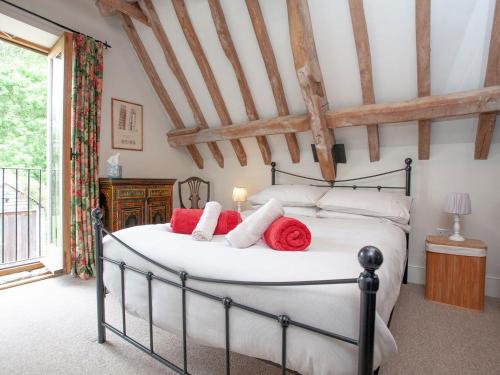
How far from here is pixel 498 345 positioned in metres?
1.94

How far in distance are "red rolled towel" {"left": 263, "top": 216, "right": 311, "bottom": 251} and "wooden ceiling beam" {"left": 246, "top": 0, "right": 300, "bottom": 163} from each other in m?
2.13

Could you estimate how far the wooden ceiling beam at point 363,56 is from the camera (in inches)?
97.3

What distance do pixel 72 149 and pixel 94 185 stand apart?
45 cm

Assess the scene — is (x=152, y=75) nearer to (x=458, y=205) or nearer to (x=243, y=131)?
(x=243, y=131)

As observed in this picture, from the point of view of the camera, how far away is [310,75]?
272cm

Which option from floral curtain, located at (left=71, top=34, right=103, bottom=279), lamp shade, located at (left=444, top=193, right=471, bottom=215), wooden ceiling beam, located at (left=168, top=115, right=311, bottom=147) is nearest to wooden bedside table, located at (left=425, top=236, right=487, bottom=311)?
lamp shade, located at (left=444, top=193, right=471, bottom=215)

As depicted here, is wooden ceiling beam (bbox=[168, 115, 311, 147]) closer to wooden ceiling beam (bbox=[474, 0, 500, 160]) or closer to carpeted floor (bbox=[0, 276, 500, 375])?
wooden ceiling beam (bbox=[474, 0, 500, 160])

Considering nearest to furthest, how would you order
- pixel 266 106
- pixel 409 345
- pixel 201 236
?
pixel 201 236, pixel 409 345, pixel 266 106

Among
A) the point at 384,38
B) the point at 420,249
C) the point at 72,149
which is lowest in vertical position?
the point at 420,249

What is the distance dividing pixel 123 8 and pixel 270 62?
1.78m

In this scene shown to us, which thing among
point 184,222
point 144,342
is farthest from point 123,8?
point 144,342

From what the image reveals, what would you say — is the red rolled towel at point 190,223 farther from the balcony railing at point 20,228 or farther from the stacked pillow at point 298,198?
the balcony railing at point 20,228

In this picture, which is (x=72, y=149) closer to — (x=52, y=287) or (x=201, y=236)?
(x=52, y=287)

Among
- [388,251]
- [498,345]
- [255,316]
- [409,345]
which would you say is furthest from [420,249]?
[255,316]
